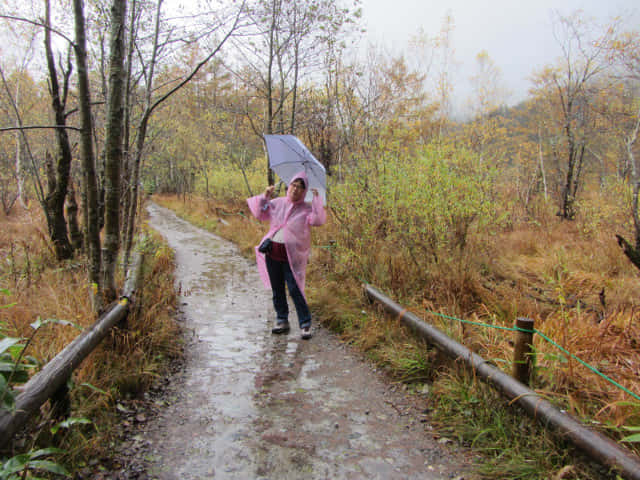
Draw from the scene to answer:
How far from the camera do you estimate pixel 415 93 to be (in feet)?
49.3

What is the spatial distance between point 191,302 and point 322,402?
11.7ft

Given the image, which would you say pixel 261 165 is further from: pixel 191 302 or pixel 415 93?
pixel 191 302

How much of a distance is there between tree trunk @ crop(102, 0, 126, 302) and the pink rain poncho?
62.7 inches

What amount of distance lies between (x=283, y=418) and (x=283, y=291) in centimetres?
204

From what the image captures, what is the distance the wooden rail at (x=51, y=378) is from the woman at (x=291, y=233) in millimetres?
1853

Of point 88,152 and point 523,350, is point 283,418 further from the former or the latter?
point 88,152

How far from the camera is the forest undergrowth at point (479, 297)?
2.47 m

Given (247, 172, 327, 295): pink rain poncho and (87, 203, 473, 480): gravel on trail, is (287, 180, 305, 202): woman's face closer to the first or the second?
(247, 172, 327, 295): pink rain poncho

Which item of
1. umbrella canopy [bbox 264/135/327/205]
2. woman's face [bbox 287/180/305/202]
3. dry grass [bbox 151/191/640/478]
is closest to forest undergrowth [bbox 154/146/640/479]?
dry grass [bbox 151/191/640/478]

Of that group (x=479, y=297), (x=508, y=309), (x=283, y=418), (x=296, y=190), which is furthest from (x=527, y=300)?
(x=283, y=418)

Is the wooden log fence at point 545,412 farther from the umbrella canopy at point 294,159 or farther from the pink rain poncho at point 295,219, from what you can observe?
the umbrella canopy at point 294,159

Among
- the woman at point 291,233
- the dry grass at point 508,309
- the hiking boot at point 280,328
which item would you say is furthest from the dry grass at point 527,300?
the woman at point 291,233

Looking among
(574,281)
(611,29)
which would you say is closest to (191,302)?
(574,281)

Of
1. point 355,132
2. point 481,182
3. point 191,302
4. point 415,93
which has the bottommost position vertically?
point 191,302
